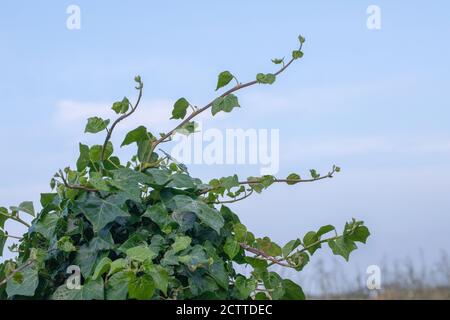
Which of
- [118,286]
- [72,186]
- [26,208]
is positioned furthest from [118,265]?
[26,208]

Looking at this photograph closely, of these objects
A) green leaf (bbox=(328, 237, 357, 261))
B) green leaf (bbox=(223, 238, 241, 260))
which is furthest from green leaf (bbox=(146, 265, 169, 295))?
green leaf (bbox=(328, 237, 357, 261))

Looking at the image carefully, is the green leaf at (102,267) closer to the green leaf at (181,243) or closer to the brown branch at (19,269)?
the green leaf at (181,243)

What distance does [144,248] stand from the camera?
225cm

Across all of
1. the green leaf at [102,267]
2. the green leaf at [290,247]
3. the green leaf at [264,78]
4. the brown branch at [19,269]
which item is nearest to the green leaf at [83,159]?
the brown branch at [19,269]

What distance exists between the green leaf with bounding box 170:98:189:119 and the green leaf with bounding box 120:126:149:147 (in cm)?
15

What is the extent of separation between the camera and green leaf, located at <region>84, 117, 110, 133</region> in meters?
2.58

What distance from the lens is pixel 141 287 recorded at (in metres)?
2.19

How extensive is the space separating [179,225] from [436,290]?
175 inches

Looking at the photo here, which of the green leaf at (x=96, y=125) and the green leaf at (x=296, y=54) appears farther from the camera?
the green leaf at (x=296, y=54)

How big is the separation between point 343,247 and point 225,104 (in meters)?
0.75

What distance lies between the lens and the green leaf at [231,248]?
2584mm

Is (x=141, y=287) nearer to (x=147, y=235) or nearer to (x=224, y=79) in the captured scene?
(x=147, y=235)

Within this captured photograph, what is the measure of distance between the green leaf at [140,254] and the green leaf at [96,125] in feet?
1.86

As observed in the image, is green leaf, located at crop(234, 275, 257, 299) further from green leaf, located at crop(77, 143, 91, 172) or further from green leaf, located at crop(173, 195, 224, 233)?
green leaf, located at crop(77, 143, 91, 172)
